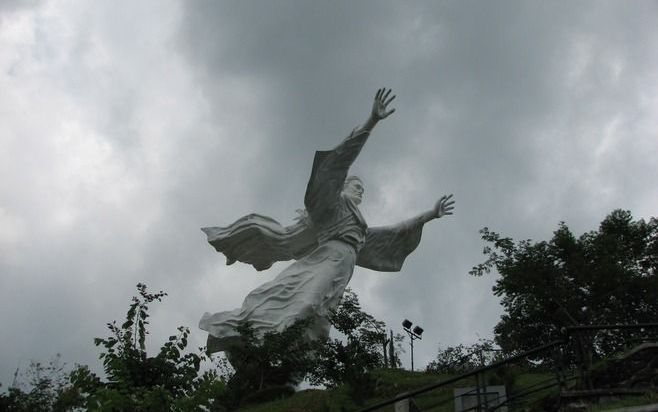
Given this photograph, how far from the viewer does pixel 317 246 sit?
18.4 m

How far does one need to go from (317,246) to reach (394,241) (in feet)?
7.79

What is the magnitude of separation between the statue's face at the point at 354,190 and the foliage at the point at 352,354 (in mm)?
2331

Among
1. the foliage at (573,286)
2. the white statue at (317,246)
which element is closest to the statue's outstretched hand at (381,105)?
the white statue at (317,246)

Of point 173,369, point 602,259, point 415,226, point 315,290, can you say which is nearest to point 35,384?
point 315,290

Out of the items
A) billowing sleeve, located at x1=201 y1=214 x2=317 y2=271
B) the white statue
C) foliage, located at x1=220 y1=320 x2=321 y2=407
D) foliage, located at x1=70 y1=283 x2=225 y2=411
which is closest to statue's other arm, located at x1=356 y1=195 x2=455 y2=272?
the white statue

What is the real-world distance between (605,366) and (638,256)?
564 inches

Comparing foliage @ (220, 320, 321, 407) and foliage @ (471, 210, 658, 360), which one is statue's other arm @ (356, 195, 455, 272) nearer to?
foliage @ (471, 210, 658, 360)

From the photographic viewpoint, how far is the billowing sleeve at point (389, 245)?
1950 cm

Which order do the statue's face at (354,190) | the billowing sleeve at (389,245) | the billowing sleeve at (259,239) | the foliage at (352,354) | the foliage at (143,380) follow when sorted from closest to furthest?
1. the foliage at (143,380)
2. the foliage at (352,354)
3. the billowing sleeve at (259,239)
4. the statue's face at (354,190)
5. the billowing sleeve at (389,245)

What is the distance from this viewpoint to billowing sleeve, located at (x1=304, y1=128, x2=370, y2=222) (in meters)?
16.3

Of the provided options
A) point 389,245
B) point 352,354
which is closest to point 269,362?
point 352,354

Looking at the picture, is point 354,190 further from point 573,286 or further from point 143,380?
point 143,380

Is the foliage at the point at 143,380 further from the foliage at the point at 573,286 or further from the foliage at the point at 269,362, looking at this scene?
the foliage at the point at 573,286

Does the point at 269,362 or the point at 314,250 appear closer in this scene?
the point at 269,362
